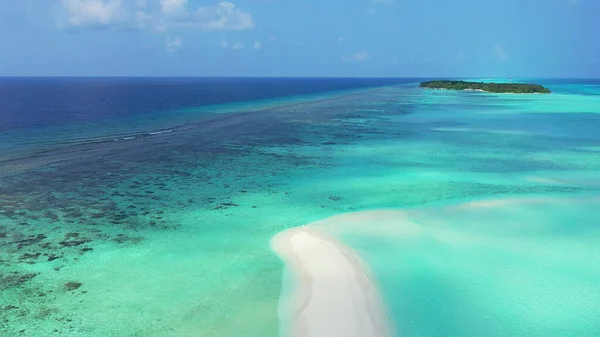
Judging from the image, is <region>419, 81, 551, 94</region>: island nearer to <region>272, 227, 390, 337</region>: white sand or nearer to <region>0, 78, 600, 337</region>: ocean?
<region>0, 78, 600, 337</region>: ocean

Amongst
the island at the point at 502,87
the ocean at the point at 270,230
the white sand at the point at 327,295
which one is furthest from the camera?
the island at the point at 502,87

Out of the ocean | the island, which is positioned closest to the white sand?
the ocean

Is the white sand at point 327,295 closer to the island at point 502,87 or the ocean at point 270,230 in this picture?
the ocean at point 270,230

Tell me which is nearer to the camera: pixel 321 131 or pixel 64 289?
pixel 64 289

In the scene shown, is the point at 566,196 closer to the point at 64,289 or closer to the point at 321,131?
the point at 64,289

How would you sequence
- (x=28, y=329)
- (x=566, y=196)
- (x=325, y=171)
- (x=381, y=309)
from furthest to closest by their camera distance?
(x=325, y=171) → (x=566, y=196) → (x=381, y=309) → (x=28, y=329)

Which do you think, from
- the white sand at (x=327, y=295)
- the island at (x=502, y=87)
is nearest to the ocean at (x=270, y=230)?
the white sand at (x=327, y=295)

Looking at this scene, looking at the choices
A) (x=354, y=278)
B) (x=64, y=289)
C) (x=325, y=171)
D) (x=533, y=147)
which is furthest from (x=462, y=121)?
(x=64, y=289)
